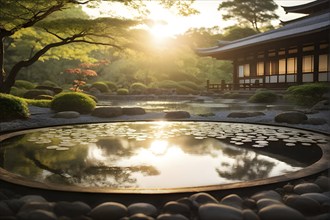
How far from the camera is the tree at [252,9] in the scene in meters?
48.2

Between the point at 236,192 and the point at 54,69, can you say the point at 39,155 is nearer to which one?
the point at 236,192

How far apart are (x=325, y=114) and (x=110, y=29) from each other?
34.3 ft

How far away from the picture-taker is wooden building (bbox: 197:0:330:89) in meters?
19.1

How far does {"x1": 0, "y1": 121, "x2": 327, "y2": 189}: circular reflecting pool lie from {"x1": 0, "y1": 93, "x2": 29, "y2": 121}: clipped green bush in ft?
5.82

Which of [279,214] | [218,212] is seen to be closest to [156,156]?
[218,212]

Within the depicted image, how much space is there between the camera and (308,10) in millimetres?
27797

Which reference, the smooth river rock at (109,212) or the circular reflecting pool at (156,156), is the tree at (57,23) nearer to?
the circular reflecting pool at (156,156)

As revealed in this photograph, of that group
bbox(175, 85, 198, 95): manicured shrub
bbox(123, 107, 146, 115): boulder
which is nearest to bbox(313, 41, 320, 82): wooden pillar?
bbox(175, 85, 198, 95): manicured shrub

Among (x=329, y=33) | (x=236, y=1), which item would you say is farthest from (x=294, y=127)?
(x=236, y=1)

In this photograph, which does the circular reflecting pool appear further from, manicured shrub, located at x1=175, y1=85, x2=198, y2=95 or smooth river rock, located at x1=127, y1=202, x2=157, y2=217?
manicured shrub, located at x1=175, y1=85, x2=198, y2=95

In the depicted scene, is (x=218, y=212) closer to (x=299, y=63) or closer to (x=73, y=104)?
(x=73, y=104)

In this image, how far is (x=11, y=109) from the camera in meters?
9.11

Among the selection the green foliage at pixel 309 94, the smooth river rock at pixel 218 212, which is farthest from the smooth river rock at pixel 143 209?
the green foliage at pixel 309 94

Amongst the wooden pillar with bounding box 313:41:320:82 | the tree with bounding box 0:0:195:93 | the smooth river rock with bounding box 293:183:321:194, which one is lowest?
the smooth river rock with bounding box 293:183:321:194
